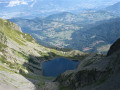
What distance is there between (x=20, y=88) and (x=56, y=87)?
1973cm

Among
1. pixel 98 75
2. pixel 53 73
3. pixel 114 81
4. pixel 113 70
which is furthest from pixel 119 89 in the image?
pixel 53 73

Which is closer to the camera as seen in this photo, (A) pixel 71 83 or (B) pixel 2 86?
(B) pixel 2 86

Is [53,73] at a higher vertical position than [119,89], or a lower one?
lower

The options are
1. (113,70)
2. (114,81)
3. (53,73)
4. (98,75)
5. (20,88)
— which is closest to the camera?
(114,81)

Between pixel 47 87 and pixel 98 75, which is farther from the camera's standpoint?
pixel 47 87

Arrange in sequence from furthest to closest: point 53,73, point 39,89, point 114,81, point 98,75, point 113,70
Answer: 1. point 53,73
2. point 39,89
3. point 98,75
4. point 113,70
5. point 114,81

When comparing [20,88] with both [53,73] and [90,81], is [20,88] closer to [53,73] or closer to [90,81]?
[90,81]

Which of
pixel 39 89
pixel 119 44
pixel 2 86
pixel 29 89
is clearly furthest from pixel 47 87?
pixel 119 44

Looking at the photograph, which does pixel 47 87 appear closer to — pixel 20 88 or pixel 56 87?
pixel 56 87

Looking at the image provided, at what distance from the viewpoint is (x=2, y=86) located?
71750 millimetres

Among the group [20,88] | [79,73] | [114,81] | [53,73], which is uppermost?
[114,81]

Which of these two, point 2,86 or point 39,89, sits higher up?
point 2,86

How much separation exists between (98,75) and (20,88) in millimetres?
37632

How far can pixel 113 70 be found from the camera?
60.2m
